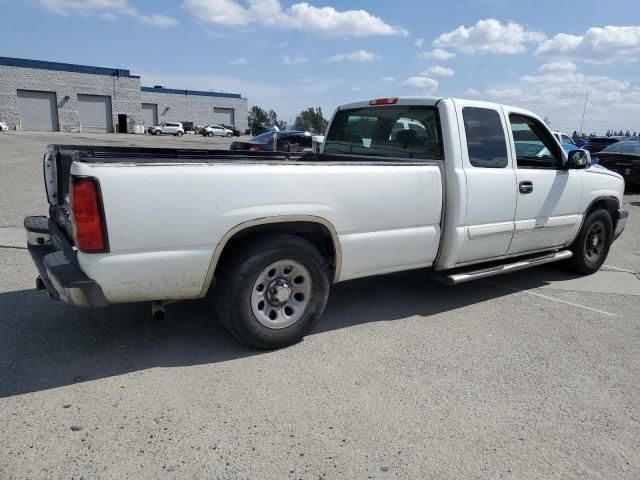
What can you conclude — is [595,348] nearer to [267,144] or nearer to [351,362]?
[351,362]

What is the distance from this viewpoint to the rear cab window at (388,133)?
15.9 ft

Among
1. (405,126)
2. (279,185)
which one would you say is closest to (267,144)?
(405,126)

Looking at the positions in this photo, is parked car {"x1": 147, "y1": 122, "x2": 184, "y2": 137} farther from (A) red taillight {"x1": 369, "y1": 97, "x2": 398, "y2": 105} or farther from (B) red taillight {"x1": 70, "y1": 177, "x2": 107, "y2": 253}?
(B) red taillight {"x1": 70, "y1": 177, "x2": 107, "y2": 253}

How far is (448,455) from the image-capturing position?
2779 mm

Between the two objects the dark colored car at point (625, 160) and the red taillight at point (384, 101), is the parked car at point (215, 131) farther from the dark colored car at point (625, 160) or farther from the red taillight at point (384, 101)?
the red taillight at point (384, 101)

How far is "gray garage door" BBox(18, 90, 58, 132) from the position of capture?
54500 mm

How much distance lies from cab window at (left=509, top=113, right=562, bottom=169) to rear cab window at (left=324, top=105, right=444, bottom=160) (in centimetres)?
113

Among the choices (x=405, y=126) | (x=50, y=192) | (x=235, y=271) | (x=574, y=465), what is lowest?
(x=574, y=465)

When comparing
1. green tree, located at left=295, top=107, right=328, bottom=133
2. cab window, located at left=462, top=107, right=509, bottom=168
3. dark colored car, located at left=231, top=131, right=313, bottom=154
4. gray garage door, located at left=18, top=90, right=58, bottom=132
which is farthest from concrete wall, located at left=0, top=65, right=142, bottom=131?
cab window, located at left=462, top=107, right=509, bottom=168

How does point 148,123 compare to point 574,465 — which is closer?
point 574,465

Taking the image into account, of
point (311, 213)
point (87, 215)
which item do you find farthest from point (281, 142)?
point (87, 215)

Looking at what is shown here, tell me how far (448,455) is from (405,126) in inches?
132

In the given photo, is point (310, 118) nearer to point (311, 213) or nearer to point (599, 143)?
point (599, 143)

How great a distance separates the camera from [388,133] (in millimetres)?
5418
